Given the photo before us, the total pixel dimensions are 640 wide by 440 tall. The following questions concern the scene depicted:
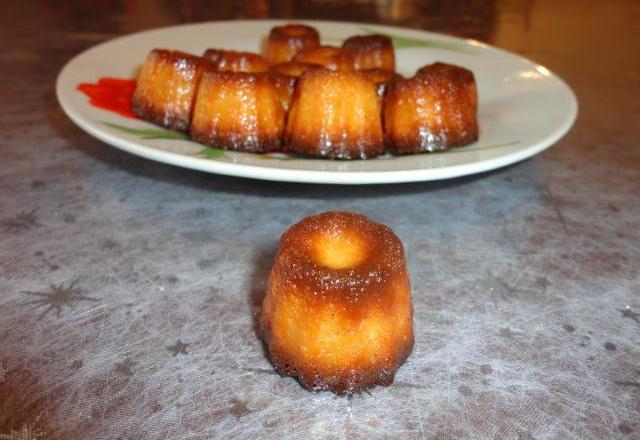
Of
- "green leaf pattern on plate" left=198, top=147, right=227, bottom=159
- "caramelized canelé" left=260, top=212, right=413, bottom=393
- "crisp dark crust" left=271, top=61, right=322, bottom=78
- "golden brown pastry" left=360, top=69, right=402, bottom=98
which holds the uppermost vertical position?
"crisp dark crust" left=271, top=61, right=322, bottom=78

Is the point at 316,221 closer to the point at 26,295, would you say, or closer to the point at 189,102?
the point at 26,295

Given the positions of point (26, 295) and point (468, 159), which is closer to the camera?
point (26, 295)

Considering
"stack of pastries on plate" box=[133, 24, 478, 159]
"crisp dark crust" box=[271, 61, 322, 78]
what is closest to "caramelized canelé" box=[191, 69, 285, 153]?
"stack of pastries on plate" box=[133, 24, 478, 159]

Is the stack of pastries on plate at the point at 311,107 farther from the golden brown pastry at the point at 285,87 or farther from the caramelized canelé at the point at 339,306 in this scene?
the caramelized canelé at the point at 339,306

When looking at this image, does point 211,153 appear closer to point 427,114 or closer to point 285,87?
point 285,87

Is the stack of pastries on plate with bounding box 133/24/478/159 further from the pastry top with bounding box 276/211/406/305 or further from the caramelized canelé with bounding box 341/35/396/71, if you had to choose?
the pastry top with bounding box 276/211/406/305

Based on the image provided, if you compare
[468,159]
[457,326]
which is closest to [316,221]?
[457,326]
